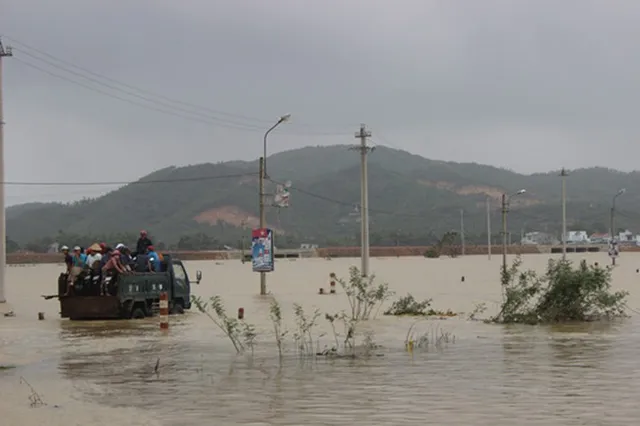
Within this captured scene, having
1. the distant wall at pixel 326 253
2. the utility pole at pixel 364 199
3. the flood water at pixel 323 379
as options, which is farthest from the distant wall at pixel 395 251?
the flood water at pixel 323 379

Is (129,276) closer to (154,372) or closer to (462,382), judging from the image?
(154,372)

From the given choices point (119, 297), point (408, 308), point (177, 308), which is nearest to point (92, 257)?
point (119, 297)

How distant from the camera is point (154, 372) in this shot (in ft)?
51.9

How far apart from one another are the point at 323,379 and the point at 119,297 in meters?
12.4

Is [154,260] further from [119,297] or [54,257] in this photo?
[54,257]

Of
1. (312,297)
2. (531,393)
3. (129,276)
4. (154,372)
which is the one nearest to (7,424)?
(154,372)

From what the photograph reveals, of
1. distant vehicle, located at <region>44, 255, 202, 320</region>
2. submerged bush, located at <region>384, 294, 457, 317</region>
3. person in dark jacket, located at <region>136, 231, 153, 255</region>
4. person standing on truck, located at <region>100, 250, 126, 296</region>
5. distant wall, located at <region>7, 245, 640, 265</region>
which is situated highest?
distant wall, located at <region>7, 245, 640, 265</region>

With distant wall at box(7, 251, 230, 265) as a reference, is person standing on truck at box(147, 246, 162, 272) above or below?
below

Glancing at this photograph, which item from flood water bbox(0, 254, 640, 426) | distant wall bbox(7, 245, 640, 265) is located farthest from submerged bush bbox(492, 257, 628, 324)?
distant wall bbox(7, 245, 640, 265)

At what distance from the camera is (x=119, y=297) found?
1021 inches

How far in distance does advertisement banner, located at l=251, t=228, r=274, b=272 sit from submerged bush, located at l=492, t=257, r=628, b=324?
52.0ft

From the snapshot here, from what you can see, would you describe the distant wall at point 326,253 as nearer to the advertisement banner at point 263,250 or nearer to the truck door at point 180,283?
the advertisement banner at point 263,250

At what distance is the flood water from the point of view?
11.6 meters

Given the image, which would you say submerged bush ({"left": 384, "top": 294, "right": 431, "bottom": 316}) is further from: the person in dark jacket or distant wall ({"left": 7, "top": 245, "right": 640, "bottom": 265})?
distant wall ({"left": 7, "top": 245, "right": 640, "bottom": 265})
